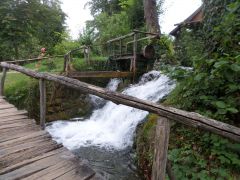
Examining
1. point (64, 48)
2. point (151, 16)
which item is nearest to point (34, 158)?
point (151, 16)

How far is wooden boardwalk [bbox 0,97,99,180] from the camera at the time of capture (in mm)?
2609

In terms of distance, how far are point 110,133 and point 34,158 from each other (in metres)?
4.74

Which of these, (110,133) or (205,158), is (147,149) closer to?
(205,158)

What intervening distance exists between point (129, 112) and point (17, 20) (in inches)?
382

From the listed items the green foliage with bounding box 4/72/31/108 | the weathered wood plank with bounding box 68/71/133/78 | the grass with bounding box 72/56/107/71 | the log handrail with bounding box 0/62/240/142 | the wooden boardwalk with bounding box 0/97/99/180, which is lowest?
the green foliage with bounding box 4/72/31/108

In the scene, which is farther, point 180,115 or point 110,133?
point 110,133

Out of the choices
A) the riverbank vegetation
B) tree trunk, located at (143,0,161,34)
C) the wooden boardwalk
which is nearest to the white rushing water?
the riverbank vegetation

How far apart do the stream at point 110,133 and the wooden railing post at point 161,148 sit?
294cm

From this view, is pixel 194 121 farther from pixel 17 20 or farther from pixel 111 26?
pixel 111 26

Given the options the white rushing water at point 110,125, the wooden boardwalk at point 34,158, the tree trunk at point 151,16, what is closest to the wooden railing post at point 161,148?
the wooden boardwalk at point 34,158

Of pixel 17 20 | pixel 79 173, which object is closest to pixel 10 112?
pixel 79 173

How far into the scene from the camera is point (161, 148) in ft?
7.21

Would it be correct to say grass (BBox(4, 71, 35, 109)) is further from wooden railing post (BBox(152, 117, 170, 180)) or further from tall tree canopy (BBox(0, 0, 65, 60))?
wooden railing post (BBox(152, 117, 170, 180))

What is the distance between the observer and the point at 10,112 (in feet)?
15.8
